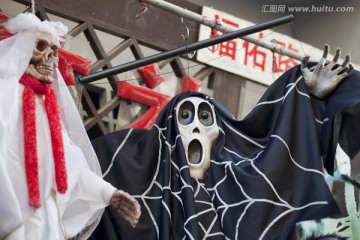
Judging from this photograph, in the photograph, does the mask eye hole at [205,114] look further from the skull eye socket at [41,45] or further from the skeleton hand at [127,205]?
the skull eye socket at [41,45]

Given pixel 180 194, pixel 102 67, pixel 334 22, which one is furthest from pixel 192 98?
pixel 334 22

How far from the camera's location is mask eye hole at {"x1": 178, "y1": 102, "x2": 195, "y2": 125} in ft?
8.27

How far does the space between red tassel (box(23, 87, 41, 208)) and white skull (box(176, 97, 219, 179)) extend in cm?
76

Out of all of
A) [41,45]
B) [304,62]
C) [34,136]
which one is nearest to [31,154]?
[34,136]

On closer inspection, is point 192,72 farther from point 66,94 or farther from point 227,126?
point 66,94

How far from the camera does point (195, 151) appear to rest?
8.13 feet

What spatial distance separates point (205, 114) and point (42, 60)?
0.80m

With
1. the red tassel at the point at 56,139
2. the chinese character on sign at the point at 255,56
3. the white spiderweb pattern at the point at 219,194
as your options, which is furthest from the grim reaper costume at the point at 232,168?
the chinese character on sign at the point at 255,56

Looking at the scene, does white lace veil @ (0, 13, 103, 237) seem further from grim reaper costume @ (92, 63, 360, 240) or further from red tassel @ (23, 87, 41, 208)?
grim reaper costume @ (92, 63, 360, 240)

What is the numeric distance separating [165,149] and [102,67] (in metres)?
0.97

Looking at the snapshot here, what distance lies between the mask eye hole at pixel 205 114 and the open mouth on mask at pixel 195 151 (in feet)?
0.31

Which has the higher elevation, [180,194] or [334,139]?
[334,139]

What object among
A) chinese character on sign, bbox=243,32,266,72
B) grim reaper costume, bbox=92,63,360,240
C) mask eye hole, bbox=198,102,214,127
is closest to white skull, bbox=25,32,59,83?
grim reaper costume, bbox=92,63,360,240

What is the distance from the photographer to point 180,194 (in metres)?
2.36
